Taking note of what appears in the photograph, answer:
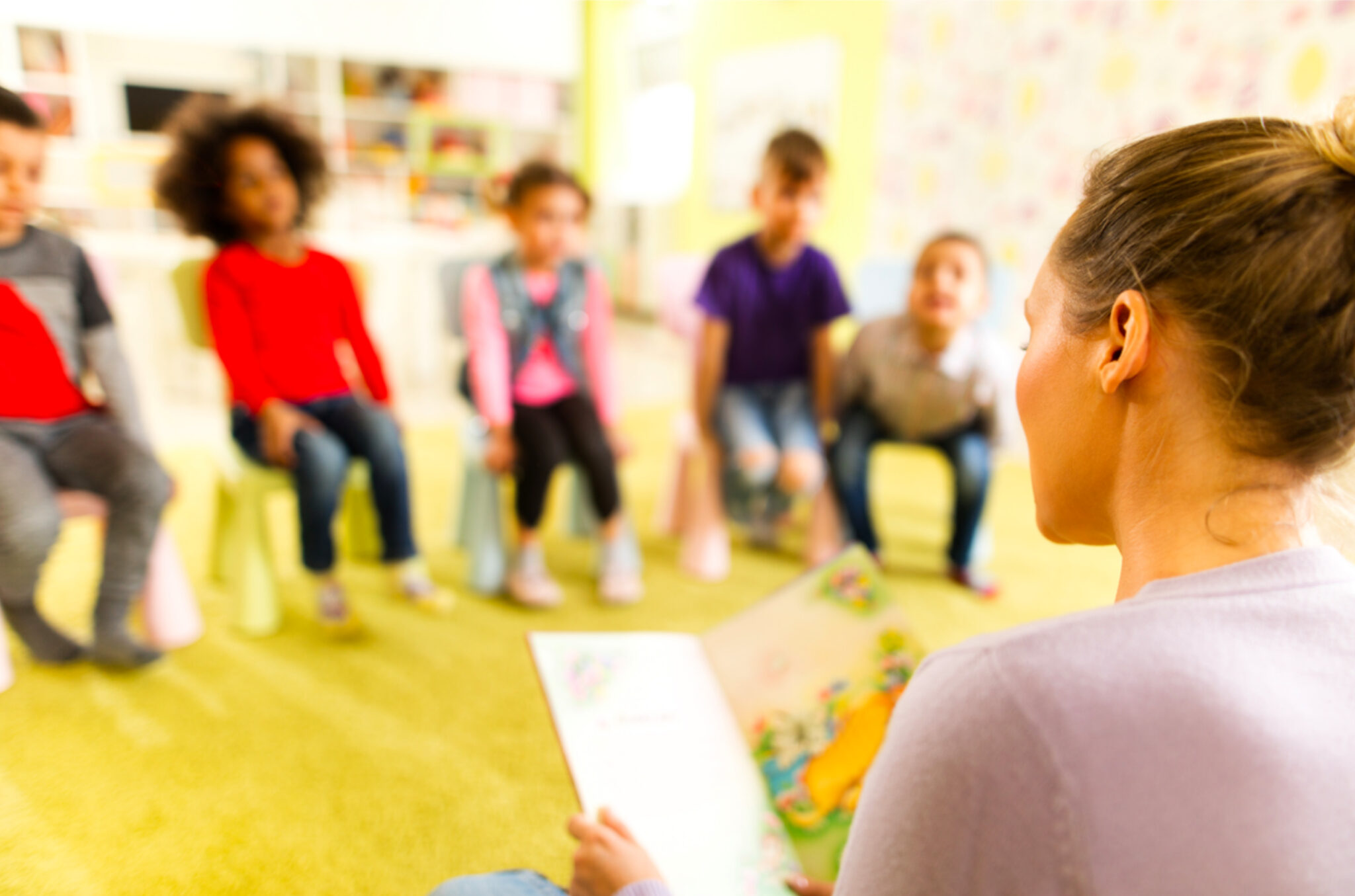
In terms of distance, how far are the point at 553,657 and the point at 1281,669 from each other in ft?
1.81

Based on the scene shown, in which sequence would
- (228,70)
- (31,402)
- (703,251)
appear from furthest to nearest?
(703,251) → (228,70) → (31,402)

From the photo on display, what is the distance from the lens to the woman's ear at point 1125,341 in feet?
1.41

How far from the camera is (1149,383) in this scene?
0.44 metres

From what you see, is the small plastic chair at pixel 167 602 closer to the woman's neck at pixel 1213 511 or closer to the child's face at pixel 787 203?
the child's face at pixel 787 203

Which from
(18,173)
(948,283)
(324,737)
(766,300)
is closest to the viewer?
(18,173)

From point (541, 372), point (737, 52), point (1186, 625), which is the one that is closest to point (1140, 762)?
point (1186, 625)

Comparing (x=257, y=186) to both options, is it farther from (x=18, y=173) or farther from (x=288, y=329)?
(x=18, y=173)

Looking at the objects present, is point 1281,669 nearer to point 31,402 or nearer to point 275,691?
point 275,691

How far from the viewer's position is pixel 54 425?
1.21 m

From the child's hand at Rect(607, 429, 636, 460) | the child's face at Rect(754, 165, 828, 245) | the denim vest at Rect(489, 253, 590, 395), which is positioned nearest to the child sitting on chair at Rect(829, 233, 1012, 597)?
the child's face at Rect(754, 165, 828, 245)

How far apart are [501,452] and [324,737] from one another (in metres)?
0.60

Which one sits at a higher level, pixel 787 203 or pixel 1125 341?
pixel 787 203

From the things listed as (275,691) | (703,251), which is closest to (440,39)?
(703,251)

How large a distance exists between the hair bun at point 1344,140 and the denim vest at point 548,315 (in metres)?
1.42
